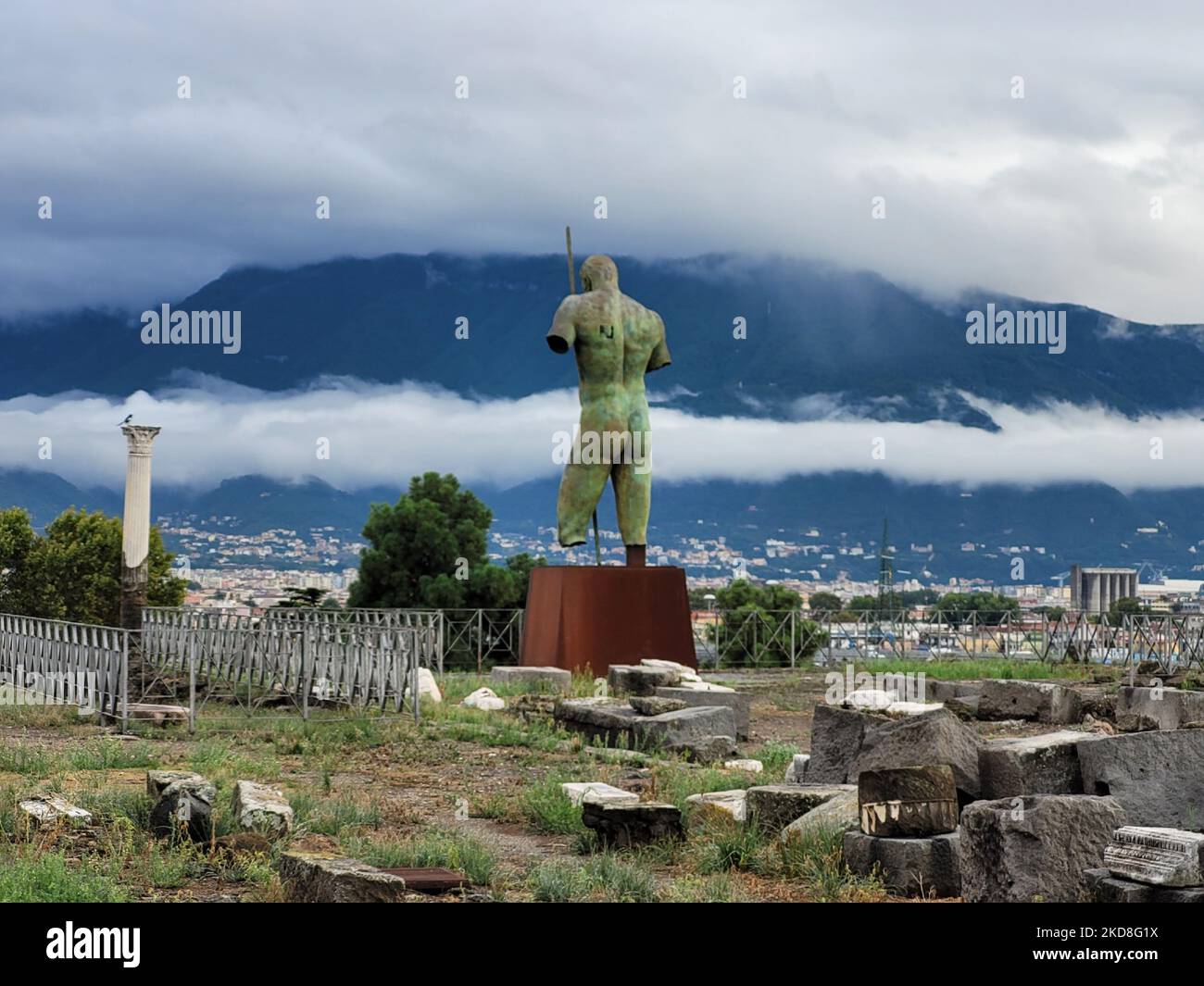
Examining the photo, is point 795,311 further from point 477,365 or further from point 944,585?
point 944,585

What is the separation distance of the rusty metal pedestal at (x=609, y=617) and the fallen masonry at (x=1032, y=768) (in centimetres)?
1146

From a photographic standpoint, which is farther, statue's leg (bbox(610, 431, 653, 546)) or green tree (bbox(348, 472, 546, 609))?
green tree (bbox(348, 472, 546, 609))

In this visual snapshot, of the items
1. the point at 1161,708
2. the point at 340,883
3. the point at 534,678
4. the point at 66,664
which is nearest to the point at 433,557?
the point at 534,678

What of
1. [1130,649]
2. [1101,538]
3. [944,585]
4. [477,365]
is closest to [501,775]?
[1130,649]

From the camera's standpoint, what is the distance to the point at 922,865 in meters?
7.98

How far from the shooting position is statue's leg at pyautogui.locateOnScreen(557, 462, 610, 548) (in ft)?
71.3

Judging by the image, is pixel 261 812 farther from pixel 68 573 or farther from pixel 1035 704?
pixel 68 573

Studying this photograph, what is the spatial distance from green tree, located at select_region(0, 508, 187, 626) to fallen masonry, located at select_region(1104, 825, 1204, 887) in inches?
1266

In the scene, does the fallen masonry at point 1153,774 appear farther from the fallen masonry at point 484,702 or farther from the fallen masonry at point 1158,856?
the fallen masonry at point 484,702

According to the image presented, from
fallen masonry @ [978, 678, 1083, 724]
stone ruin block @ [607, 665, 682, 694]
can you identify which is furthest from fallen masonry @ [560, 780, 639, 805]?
fallen masonry @ [978, 678, 1083, 724]

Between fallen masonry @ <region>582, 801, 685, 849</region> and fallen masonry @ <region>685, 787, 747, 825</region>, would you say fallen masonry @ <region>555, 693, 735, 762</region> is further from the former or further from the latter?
fallen masonry @ <region>582, 801, 685, 849</region>

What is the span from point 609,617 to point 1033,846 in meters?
13.4

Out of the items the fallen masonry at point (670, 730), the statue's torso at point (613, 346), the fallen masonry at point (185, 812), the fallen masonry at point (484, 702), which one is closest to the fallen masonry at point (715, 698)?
the fallen masonry at point (670, 730)

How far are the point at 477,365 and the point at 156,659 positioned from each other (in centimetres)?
15642
